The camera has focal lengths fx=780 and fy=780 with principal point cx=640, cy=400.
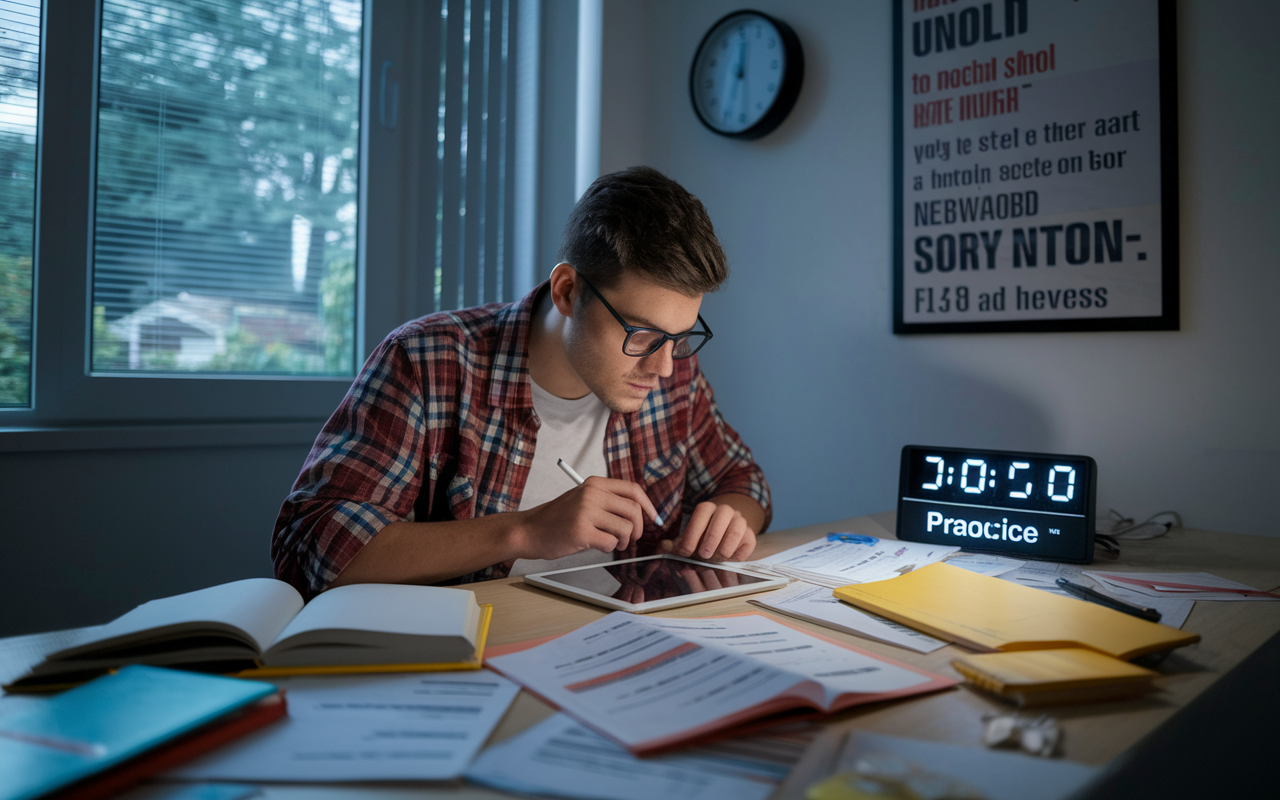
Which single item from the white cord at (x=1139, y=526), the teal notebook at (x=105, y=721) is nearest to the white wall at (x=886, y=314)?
the white cord at (x=1139, y=526)

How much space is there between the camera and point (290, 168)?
2.25 metres

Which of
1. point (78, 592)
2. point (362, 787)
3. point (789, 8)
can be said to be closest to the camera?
point (362, 787)

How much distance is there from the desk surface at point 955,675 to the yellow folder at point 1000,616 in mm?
33

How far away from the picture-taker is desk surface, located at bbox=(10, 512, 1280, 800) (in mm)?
583

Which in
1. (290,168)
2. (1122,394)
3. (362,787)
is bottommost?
(362,787)

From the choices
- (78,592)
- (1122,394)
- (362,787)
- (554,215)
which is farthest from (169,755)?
(554,215)

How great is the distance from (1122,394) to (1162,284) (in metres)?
0.24

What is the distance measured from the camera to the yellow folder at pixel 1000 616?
810mm

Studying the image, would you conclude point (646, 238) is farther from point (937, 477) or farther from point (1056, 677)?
point (1056, 677)

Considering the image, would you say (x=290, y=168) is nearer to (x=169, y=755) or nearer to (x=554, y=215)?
(x=554, y=215)

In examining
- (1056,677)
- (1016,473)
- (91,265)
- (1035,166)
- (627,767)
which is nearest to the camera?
(627,767)

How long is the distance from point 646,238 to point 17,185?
1.59m

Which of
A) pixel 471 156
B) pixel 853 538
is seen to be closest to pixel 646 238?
pixel 853 538

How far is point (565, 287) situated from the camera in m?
1.39
